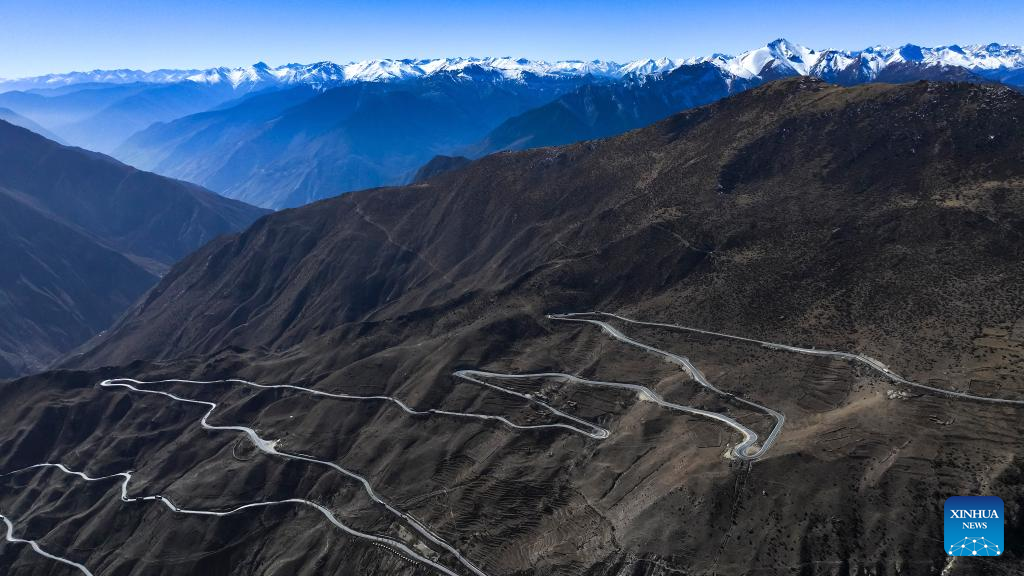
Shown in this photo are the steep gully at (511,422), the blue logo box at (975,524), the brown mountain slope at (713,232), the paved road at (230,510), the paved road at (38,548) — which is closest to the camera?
the blue logo box at (975,524)

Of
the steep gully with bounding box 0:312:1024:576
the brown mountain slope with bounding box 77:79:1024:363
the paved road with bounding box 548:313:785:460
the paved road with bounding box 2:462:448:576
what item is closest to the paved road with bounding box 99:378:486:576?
the steep gully with bounding box 0:312:1024:576

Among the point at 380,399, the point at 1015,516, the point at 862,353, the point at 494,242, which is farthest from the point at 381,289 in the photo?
the point at 1015,516

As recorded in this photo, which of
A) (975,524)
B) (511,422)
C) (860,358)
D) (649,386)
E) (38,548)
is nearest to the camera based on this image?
(975,524)

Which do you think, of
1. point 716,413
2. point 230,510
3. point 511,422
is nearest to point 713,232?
point 716,413

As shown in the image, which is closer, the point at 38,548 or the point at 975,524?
the point at 975,524

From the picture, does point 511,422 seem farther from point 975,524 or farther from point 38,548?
point 38,548

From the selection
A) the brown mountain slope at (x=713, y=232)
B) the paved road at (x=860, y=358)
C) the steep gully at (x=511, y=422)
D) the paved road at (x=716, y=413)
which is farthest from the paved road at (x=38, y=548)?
the paved road at (x=860, y=358)

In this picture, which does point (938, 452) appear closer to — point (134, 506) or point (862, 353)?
point (862, 353)

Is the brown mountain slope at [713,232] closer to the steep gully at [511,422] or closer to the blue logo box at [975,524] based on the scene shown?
the steep gully at [511,422]
